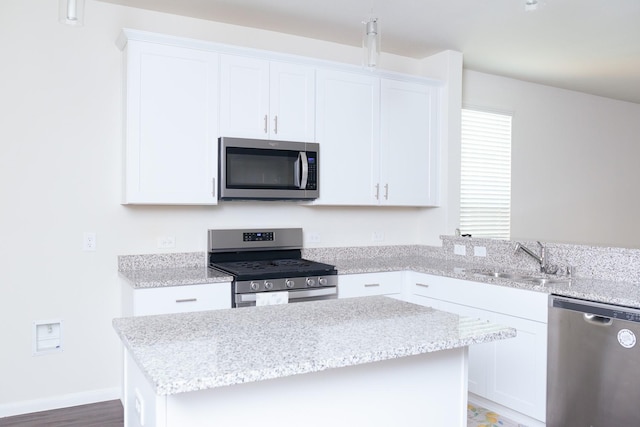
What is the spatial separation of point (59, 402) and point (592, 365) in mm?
3094

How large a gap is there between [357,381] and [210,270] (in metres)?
1.97

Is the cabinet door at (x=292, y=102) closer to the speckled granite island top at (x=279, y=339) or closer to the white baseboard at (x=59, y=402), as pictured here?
the speckled granite island top at (x=279, y=339)

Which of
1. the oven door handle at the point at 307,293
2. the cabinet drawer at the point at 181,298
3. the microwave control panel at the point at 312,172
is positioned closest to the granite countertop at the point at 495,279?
the oven door handle at the point at 307,293

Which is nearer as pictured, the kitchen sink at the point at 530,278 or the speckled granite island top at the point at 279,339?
the speckled granite island top at the point at 279,339

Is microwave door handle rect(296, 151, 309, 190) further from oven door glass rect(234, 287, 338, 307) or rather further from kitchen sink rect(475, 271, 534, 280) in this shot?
kitchen sink rect(475, 271, 534, 280)

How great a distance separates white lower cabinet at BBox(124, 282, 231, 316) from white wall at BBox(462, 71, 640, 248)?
3.10 metres

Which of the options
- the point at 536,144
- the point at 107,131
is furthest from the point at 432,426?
the point at 536,144

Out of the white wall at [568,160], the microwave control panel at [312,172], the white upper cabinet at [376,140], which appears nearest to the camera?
the microwave control panel at [312,172]

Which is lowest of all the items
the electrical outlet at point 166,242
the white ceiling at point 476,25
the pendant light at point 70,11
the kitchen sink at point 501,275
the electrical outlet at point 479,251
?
the kitchen sink at point 501,275

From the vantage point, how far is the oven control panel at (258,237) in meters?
3.75

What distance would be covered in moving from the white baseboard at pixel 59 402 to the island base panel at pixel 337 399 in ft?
5.72

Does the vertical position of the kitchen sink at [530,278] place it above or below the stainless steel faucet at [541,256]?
below

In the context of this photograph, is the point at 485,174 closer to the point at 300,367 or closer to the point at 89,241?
the point at 89,241

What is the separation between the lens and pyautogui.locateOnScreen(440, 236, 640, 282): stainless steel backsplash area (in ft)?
9.73
